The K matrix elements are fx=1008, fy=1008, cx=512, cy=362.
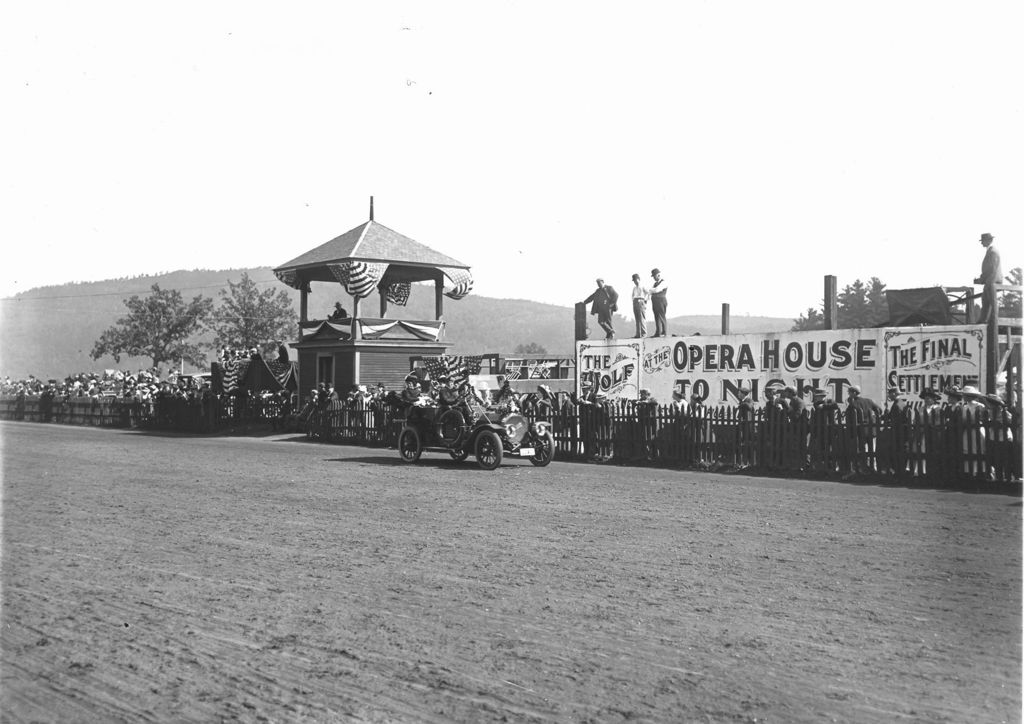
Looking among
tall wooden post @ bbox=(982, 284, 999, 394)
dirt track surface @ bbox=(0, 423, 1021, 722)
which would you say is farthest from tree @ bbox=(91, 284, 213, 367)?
tall wooden post @ bbox=(982, 284, 999, 394)

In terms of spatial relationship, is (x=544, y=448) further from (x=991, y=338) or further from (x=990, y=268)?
(x=990, y=268)

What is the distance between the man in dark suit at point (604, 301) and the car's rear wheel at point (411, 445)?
696cm

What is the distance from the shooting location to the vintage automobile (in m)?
18.5

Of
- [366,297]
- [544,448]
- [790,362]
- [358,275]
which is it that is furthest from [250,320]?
[790,362]

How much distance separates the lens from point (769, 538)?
1033cm

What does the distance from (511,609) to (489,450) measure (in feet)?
36.7

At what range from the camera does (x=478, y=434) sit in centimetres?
1859

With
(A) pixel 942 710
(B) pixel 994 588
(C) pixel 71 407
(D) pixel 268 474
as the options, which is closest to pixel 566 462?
(D) pixel 268 474

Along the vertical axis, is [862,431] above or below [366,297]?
below

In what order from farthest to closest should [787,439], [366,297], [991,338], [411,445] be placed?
[366,297] → [411,445] → [787,439] → [991,338]

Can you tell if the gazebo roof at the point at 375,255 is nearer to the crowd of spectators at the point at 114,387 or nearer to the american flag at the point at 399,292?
the american flag at the point at 399,292

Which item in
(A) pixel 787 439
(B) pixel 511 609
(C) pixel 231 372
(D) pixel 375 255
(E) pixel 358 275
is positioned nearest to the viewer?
(B) pixel 511 609

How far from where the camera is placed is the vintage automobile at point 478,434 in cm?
1845

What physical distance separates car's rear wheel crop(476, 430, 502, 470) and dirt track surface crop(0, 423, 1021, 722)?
4544mm
